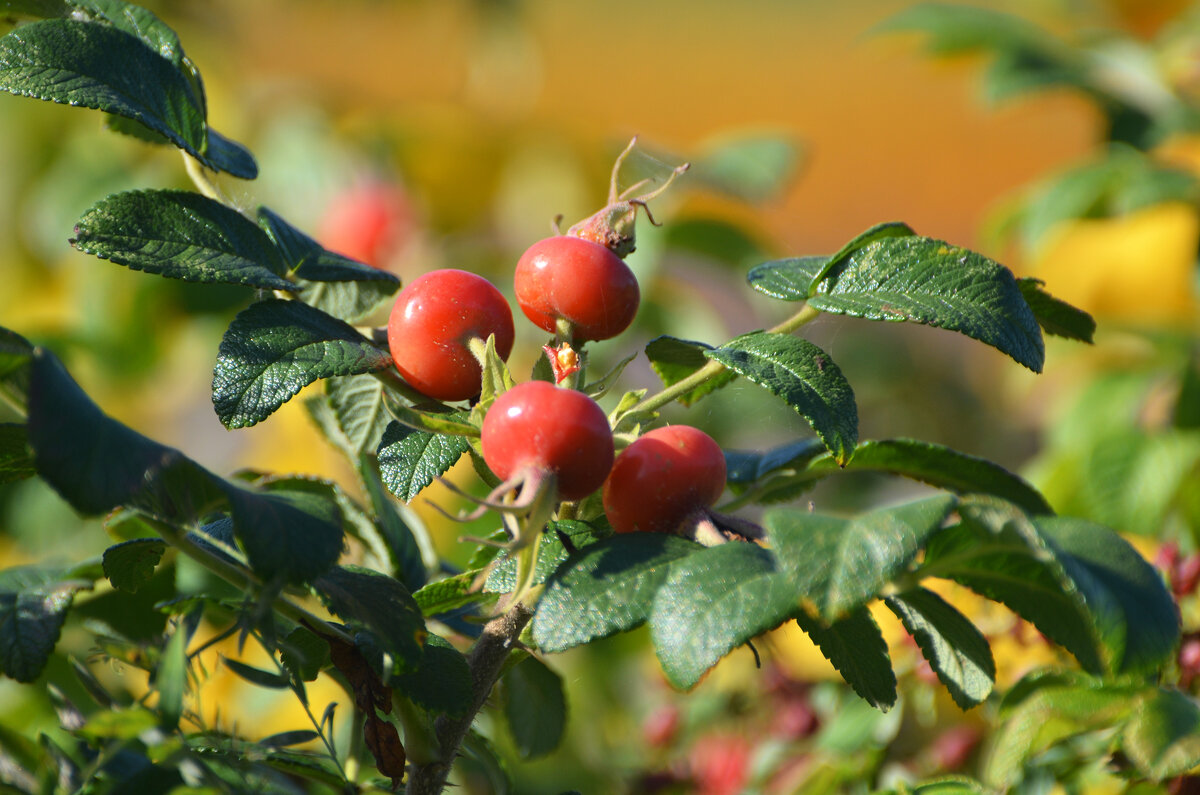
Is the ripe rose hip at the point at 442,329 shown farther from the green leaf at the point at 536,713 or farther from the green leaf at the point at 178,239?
the green leaf at the point at 536,713

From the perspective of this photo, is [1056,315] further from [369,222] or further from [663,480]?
[369,222]

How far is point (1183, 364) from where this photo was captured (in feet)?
2.61

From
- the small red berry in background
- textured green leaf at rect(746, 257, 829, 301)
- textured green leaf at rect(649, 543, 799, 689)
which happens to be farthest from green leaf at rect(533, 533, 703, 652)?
the small red berry in background

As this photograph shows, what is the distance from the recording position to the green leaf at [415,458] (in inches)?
12.5

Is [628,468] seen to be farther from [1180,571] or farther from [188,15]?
[188,15]

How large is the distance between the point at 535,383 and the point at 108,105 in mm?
165

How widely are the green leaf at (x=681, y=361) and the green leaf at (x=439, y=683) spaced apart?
125 millimetres

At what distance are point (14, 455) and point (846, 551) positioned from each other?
25 centimetres

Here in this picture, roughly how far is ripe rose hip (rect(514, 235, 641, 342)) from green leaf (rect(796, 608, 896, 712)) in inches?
5.0

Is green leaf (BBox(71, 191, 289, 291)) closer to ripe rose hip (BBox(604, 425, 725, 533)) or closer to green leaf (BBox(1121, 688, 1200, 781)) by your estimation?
ripe rose hip (BBox(604, 425, 725, 533))

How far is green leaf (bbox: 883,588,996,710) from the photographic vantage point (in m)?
0.34

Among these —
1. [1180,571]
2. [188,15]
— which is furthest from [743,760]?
[188,15]

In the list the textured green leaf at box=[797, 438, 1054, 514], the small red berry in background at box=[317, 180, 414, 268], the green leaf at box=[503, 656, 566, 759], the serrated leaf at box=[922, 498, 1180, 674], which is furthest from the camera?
the small red berry in background at box=[317, 180, 414, 268]

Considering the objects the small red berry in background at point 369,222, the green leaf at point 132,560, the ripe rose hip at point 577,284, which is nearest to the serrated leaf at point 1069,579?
the ripe rose hip at point 577,284
